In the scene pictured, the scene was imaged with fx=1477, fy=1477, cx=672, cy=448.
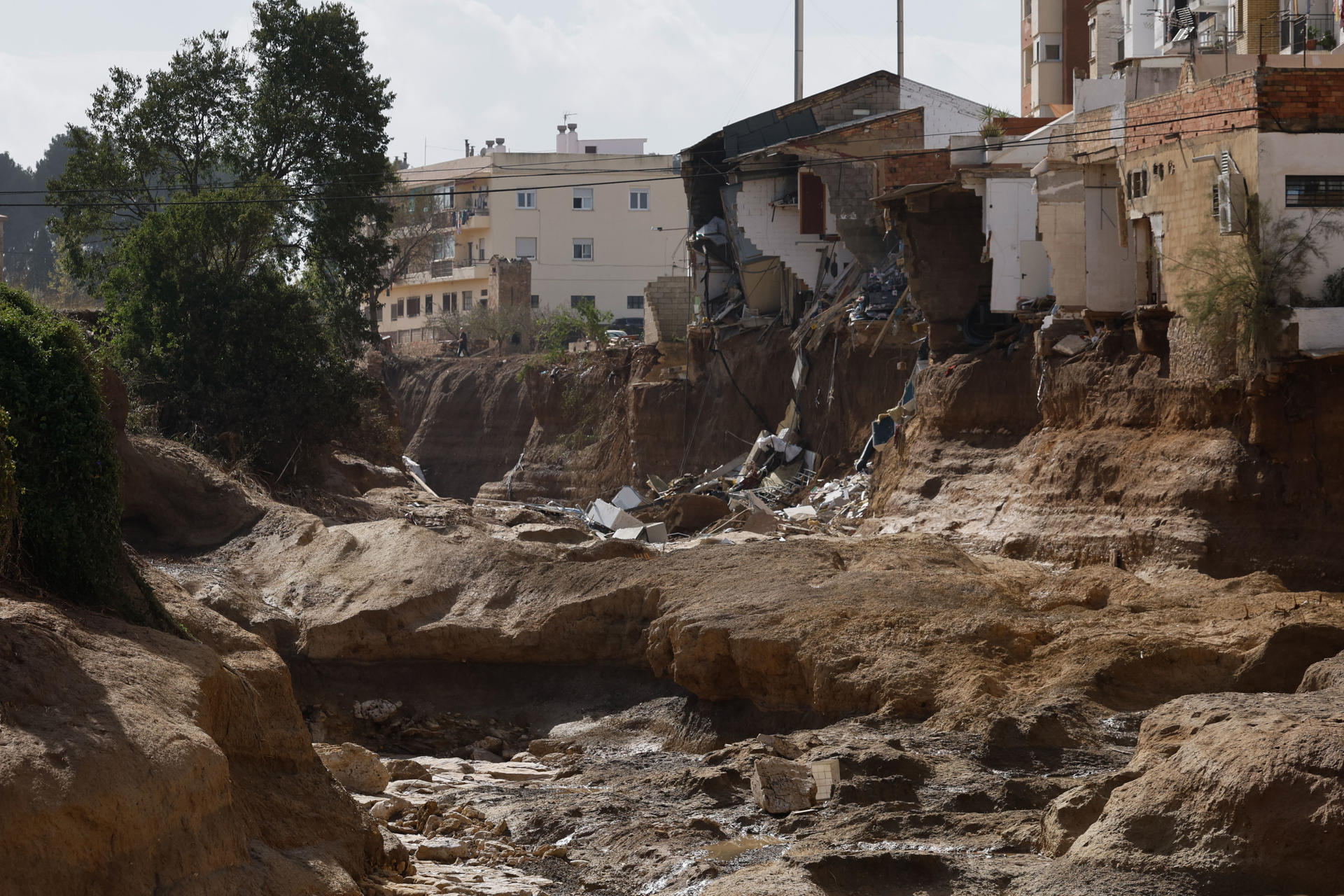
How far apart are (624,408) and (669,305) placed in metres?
3.67

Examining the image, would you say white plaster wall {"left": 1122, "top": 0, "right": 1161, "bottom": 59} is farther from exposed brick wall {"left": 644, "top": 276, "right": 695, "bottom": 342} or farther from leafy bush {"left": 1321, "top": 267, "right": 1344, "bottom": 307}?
leafy bush {"left": 1321, "top": 267, "right": 1344, "bottom": 307}

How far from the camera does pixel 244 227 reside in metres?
25.0

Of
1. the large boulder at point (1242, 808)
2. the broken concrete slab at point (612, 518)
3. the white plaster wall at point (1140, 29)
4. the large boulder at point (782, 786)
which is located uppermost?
the white plaster wall at point (1140, 29)

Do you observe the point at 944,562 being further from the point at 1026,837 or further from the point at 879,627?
the point at 1026,837

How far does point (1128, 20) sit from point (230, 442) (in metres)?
26.8

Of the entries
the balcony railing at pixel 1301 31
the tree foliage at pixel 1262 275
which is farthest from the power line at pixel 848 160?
the balcony railing at pixel 1301 31

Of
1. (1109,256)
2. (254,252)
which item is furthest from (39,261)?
(1109,256)

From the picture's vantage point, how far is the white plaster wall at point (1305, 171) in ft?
55.2

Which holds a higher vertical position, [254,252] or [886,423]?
[254,252]

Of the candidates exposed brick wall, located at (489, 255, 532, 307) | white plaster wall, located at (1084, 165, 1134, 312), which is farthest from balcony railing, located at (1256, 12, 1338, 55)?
exposed brick wall, located at (489, 255, 532, 307)

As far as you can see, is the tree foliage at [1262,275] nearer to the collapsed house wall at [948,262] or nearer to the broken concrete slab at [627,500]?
the collapsed house wall at [948,262]

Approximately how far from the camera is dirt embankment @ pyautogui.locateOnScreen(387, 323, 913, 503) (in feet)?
99.9

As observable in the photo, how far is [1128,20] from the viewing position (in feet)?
127

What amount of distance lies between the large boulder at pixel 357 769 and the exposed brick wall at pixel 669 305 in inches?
1227
